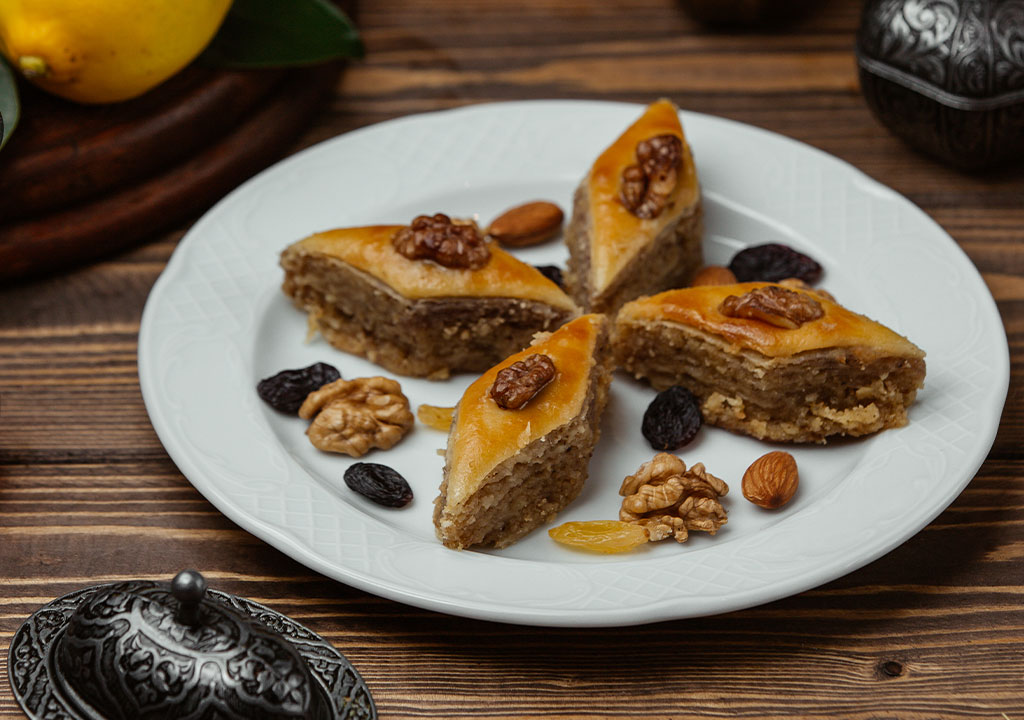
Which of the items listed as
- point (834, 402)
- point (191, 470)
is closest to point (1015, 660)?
point (834, 402)

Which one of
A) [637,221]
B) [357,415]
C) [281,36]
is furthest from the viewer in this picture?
[281,36]

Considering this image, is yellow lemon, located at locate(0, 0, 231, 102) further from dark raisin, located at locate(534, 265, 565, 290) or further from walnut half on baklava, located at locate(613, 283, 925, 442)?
walnut half on baklava, located at locate(613, 283, 925, 442)

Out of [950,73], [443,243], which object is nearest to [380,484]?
[443,243]

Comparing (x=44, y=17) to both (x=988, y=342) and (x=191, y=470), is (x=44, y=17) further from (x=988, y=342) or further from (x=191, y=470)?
(x=988, y=342)

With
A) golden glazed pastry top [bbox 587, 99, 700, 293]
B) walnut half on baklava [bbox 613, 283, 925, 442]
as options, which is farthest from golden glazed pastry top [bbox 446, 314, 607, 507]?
golden glazed pastry top [bbox 587, 99, 700, 293]

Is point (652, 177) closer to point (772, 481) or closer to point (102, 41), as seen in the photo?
point (772, 481)

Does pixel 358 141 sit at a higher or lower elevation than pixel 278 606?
higher

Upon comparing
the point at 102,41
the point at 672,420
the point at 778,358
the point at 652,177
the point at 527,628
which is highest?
the point at 102,41
